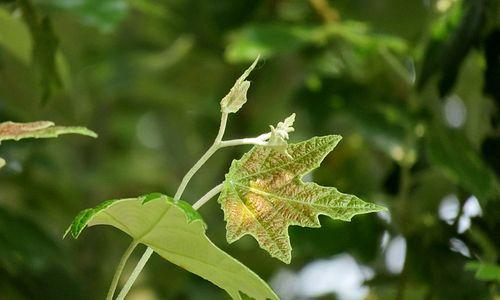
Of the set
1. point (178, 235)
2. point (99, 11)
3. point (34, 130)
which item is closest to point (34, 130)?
point (34, 130)

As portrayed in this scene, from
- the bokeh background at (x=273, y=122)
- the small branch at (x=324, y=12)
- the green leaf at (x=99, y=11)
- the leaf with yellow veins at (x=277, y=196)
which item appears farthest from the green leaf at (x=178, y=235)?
the small branch at (x=324, y=12)

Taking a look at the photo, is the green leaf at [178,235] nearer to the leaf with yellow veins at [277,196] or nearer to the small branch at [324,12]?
the leaf with yellow veins at [277,196]

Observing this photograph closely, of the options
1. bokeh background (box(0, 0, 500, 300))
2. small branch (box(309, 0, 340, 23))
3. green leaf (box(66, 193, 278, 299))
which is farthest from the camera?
small branch (box(309, 0, 340, 23))

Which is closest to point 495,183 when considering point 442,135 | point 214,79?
point 442,135

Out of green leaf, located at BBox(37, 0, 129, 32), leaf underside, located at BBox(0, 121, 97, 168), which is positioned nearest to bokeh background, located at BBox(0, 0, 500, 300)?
green leaf, located at BBox(37, 0, 129, 32)

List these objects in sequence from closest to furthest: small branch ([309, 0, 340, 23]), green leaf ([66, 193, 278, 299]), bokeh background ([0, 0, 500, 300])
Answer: green leaf ([66, 193, 278, 299])
bokeh background ([0, 0, 500, 300])
small branch ([309, 0, 340, 23])

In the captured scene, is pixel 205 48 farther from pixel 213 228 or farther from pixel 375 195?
pixel 375 195

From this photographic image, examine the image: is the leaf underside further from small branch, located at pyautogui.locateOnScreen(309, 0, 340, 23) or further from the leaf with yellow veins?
small branch, located at pyautogui.locateOnScreen(309, 0, 340, 23)
